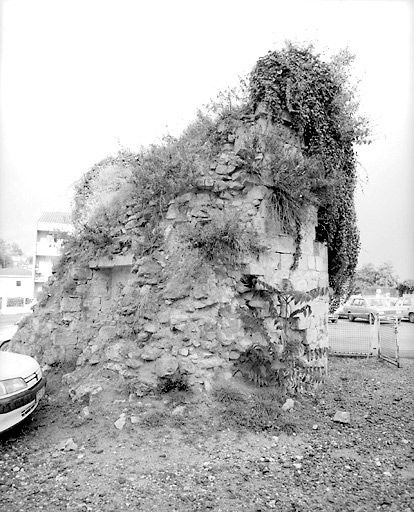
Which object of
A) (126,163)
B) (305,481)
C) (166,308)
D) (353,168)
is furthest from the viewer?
(126,163)

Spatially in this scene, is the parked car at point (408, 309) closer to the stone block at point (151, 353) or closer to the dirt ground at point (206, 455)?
the dirt ground at point (206, 455)

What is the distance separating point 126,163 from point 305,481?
270 inches

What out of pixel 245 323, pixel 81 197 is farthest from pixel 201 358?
pixel 81 197

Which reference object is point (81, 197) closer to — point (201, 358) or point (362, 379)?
point (201, 358)

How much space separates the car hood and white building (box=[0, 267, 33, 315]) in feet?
66.6

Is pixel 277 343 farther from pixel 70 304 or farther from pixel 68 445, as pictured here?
pixel 70 304

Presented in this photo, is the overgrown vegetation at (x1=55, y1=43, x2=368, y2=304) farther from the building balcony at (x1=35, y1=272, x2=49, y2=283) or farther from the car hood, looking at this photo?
the building balcony at (x1=35, y1=272, x2=49, y2=283)

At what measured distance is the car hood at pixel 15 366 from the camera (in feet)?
15.2

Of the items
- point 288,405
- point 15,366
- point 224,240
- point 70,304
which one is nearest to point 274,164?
point 224,240

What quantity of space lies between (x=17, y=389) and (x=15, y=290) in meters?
28.7

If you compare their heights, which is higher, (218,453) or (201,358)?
(201,358)

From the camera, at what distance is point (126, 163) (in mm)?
8539

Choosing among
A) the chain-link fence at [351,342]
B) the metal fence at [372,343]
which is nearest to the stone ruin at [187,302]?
the metal fence at [372,343]

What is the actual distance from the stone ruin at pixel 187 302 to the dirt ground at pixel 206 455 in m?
0.43
